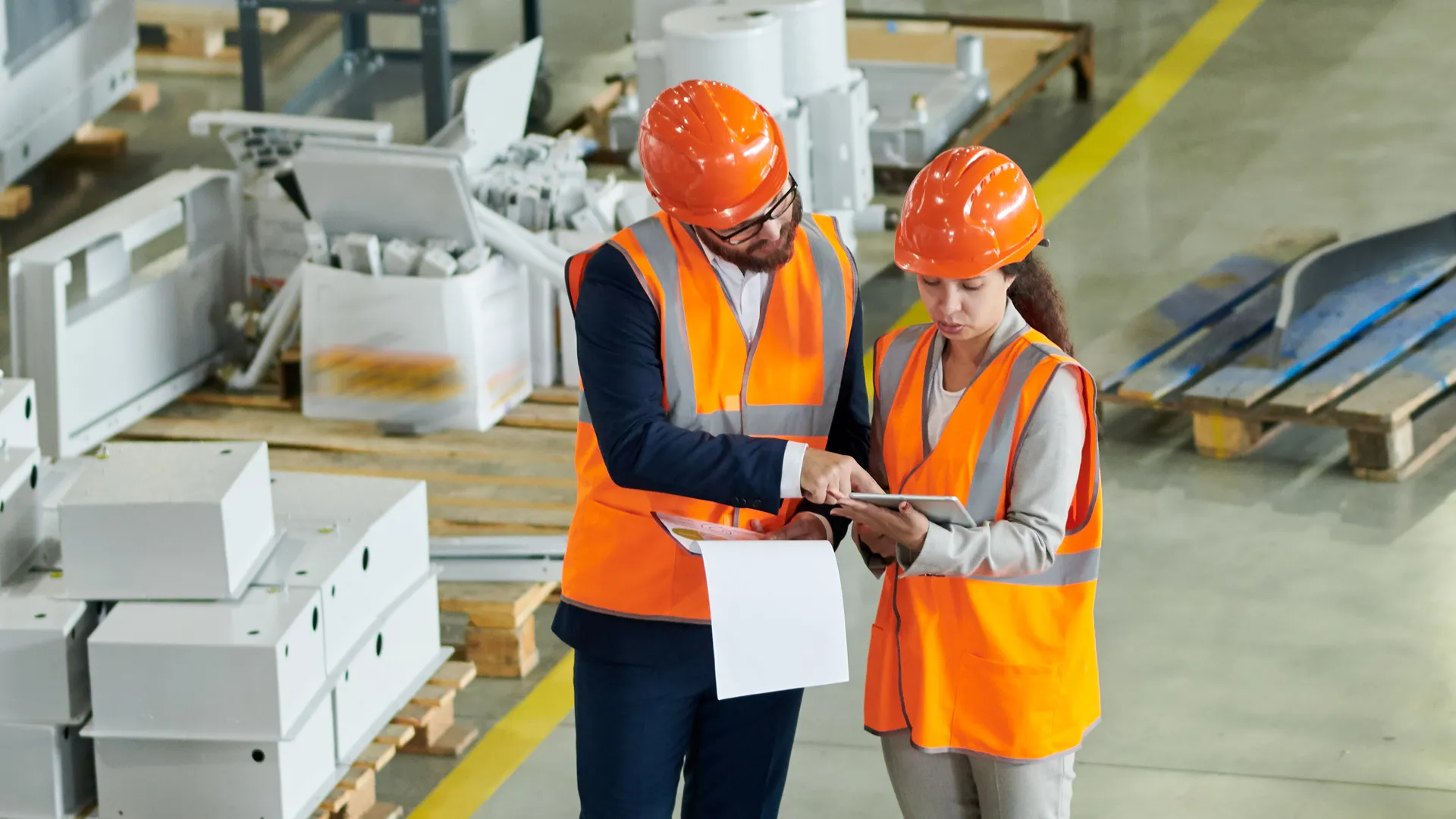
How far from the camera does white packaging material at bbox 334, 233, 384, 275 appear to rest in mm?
6633

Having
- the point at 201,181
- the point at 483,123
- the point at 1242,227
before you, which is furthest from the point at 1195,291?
the point at 201,181

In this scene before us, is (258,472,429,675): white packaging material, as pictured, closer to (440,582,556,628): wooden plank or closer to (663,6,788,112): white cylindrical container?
(440,582,556,628): wooden plank

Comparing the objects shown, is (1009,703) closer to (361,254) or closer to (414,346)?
(414,346)

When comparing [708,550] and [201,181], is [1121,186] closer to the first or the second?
[201,181]

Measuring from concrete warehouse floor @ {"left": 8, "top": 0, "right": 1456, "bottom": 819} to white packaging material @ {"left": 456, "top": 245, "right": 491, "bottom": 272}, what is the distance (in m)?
1.40

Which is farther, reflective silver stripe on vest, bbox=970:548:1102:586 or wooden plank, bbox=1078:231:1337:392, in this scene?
wooden plank, bbox=1078:231:1337:392

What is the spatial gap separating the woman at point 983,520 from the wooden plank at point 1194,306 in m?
3.85

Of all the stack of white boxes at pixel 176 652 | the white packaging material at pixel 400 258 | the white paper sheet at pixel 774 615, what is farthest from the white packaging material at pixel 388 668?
the white packaging material at pixel 400 258

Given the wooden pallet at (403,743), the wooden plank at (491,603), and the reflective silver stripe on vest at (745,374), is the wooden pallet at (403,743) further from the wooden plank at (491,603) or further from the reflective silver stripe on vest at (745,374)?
the reflective silver stripe on vest at (745,374)

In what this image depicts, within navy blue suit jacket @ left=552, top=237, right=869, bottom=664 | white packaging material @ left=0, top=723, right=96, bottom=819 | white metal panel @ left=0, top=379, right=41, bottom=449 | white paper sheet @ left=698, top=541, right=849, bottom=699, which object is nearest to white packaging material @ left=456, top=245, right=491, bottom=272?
white metal panel @ left=0, top=379, right=41, bottom=449

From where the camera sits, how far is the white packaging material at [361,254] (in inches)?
261

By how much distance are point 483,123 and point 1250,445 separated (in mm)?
3103

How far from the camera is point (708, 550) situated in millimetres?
2984

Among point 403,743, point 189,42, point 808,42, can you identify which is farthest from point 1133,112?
point 403,743
